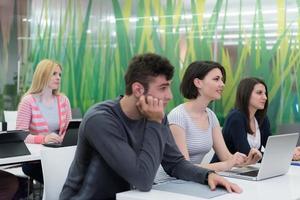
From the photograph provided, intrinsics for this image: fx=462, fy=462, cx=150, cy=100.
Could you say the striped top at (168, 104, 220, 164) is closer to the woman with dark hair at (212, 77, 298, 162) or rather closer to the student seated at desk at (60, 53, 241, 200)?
the woman with dark hair at (212, 77, 298, 162)

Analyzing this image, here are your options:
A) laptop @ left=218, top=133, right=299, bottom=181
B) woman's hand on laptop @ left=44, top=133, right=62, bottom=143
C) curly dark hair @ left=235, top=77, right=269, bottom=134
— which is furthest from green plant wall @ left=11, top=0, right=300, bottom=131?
laptop @ left=218, top=133, right=299, bottom=181

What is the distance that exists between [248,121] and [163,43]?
6.28 ft

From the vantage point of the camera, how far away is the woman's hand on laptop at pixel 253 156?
2.48 meters

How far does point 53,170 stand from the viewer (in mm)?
2303

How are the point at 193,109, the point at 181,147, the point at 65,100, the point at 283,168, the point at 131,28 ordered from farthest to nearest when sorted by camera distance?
the point at 131,28, the point at 65,100, the point at 193,109, the point at 181,147, the point at 283,168

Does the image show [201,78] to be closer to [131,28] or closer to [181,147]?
[181,147]

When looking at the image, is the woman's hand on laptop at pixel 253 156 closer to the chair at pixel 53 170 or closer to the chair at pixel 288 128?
the chair at pixel 53 170

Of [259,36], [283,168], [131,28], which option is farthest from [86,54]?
[283,168]

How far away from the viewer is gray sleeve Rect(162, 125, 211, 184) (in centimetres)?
215

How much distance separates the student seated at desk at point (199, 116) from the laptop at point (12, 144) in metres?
0.95

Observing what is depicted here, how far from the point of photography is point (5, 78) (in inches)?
247

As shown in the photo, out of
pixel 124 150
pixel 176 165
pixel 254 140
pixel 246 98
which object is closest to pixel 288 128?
pixel 246 98

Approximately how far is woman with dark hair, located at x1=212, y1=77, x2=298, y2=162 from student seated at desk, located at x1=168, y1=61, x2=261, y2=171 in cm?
17

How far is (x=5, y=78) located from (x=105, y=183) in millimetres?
4721
